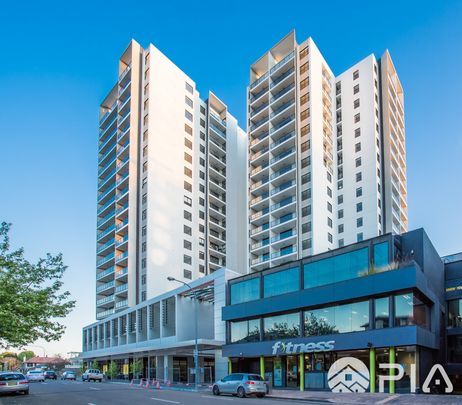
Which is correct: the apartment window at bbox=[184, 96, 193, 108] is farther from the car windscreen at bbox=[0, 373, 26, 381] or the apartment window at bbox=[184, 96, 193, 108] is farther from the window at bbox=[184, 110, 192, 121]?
the car windscreen at bbox=[0, 373, 26, 381]

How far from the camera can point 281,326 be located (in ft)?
130

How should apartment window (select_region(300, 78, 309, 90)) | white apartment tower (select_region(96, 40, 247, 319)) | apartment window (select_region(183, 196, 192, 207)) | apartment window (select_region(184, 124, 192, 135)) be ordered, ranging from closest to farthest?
white apartment tower (select_region(96, 40, 247, 319)) → apartment window (select_region(300, 78, 309, 90)) → apartment window (select_region(183, 196, 192, 207)) → apartment window (select_region(184, 124, 192, 135))

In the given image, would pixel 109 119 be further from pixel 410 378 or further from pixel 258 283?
pixel 410 378

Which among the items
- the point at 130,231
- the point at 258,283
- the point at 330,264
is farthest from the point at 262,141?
the point at 330,264

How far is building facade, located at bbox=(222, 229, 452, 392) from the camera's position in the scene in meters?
31.2

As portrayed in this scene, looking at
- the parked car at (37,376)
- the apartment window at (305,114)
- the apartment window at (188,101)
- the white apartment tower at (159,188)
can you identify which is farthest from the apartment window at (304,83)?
the parked car at (37,376)

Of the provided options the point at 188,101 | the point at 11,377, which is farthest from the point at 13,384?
the point at 188,101

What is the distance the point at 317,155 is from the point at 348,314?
42.9 meters

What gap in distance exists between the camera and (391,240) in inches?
1308

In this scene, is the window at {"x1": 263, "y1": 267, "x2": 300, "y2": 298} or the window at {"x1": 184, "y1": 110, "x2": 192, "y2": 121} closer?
the window at {"x1": 263, "y1": 267, "x2": 300, "y2": 298}

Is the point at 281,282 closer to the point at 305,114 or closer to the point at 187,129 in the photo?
the point at 305,114

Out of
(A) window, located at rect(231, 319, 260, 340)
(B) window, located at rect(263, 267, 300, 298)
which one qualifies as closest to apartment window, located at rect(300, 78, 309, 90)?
(B) window, located at rect(263, 267, 300, 298)

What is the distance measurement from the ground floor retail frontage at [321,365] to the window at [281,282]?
17.2 ft

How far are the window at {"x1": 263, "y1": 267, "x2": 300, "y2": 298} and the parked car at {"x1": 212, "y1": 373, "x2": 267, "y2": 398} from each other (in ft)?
37.3
